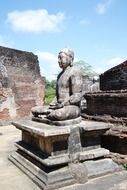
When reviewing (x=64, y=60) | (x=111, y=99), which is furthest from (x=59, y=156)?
(x=111, y=99)

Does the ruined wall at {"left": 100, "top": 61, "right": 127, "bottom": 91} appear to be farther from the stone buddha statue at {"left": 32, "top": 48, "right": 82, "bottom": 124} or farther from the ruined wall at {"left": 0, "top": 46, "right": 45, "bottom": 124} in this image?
the ruined wall at {"left": 0, "top": 46, "right": 45, "bottom": 124}

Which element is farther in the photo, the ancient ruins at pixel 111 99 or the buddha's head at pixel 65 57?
the ancient ruins at pixel 111 99

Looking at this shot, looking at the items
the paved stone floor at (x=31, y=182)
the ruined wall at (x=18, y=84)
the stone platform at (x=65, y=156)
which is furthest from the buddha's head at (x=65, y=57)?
the ruined wall at (x=18, y=84)

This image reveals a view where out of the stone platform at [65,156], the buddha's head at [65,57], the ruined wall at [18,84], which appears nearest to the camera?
the stone platform at [65,156]

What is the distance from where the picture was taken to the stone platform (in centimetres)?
377

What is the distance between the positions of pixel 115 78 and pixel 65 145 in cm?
326

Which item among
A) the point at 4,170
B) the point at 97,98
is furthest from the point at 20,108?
the point at 4,170

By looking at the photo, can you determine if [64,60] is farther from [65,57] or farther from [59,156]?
[59,156]

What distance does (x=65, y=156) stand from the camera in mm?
3990

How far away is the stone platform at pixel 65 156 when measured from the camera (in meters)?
3.77

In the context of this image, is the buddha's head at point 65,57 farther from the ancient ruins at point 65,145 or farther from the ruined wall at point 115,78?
the ruined wall at point 115,78

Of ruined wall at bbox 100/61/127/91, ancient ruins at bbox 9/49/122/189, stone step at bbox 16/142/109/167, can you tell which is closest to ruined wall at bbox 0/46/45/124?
ruined wall at bbox 100/61/127/91

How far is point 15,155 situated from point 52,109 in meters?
1.28

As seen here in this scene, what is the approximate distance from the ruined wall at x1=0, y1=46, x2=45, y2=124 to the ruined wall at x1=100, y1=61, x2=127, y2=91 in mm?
5640
